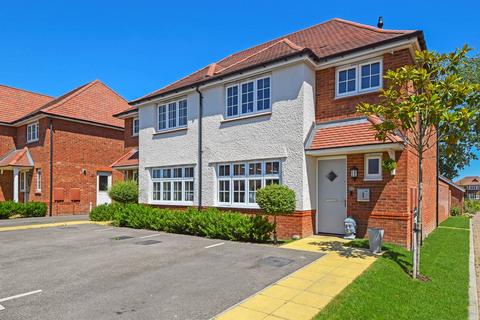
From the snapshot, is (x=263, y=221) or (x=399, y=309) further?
(x=263, y=221)

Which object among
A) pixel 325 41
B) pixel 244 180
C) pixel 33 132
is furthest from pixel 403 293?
pixel 33 132

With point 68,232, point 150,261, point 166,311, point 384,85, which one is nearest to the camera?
point 166,311

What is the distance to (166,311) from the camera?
4820 millimetres

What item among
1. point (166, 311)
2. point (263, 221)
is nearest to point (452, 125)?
point (263, 221)

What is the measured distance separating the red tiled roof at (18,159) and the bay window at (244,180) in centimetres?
1637

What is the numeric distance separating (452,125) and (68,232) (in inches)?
552

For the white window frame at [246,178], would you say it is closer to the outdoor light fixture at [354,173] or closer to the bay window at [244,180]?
the bay window at [244,180]

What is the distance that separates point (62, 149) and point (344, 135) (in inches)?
745

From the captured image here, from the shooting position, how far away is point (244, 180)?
487 inches

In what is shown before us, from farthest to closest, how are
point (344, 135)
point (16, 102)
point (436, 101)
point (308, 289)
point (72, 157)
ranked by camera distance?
point (16, 102) < point (72, 157) < point (344, 135) < point (436, 101) < point (308, 289)

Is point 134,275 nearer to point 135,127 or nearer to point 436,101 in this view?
point 436,101

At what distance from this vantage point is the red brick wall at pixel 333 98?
995 centimetres

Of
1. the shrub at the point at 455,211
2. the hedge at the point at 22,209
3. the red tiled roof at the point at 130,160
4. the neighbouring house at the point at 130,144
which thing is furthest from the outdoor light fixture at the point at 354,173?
the shrub at the point at 455,211

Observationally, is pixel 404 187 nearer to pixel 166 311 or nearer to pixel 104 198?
pixel 166 311
